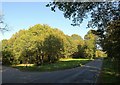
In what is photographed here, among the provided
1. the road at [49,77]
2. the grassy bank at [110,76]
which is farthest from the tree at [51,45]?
the road at [49,77]

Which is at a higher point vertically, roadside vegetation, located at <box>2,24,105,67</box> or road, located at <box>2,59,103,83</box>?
roadside vegetation, located at <box>2,24,105,67</box>

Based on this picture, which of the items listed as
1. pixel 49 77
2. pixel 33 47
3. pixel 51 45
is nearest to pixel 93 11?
pixel 49 77

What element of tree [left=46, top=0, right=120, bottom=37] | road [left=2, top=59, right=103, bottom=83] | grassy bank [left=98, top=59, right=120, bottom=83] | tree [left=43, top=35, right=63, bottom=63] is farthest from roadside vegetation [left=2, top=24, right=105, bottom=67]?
tree [left=46, top=0, right=120, bottom=37]

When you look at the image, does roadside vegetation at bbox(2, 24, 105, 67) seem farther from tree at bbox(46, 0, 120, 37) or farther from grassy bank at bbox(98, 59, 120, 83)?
tree at bbox(46, 0, 120, 37)

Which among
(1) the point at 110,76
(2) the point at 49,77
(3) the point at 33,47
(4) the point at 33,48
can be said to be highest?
(3) the point at 33,47

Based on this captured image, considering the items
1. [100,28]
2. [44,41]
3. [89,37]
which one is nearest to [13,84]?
[100,28]

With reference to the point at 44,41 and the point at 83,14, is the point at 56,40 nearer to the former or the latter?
the point at 44,41

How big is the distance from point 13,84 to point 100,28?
353 inches

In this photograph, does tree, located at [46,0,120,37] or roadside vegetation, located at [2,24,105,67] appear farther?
roadside vegetation, located at [2,24,105,67]

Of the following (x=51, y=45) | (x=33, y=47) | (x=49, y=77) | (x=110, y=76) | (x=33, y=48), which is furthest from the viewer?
(x=51, y=45)

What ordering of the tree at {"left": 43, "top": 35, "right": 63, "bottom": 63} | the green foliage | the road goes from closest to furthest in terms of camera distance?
the road
the green foliage
the tree at {"left": 43, "top": 35, "right": 63, "bottom": 63}

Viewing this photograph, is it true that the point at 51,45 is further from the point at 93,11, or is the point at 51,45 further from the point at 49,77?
the point at 93,11

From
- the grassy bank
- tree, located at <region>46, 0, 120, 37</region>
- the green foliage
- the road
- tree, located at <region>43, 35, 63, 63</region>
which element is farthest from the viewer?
tree, located at <region>43, 35, 63, 63</region>

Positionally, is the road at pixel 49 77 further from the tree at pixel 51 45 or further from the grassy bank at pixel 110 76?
the tree at pixel 51 45
